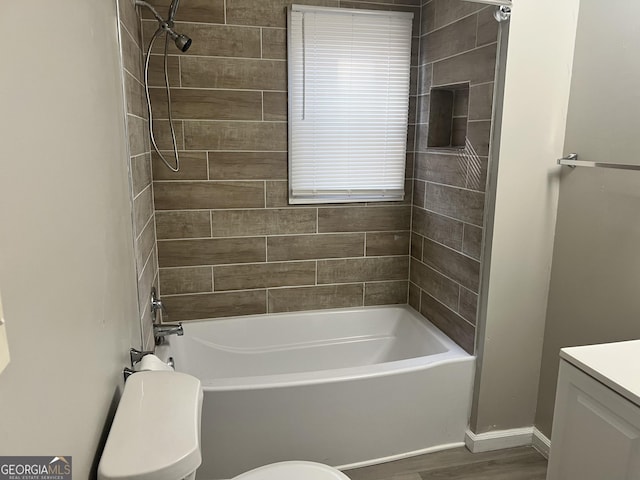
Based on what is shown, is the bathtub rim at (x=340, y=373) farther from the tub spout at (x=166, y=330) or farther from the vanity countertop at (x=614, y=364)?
the vanity countertop at (x=614, y=364)

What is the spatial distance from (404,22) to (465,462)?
2344 millimetres

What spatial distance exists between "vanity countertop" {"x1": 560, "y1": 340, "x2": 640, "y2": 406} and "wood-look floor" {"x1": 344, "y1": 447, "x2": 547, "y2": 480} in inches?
40.8

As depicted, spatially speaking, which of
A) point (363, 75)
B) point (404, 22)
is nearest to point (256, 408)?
point (363, 75)

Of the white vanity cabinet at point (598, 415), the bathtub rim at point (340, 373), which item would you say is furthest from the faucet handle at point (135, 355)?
the white vanity cabinet at point (598, 415)

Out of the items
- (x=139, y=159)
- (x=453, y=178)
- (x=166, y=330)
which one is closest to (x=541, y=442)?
(x=453, y=178)

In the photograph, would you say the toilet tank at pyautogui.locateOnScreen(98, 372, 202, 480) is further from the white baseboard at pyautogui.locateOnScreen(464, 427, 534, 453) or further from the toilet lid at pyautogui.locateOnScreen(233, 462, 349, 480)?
the white baseboard at pyautogui.locateOnScreen(464, 427, 534, 453)

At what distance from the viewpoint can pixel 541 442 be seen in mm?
2320

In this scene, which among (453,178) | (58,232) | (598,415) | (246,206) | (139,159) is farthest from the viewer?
(246,206)

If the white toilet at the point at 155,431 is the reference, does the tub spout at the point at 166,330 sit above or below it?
below

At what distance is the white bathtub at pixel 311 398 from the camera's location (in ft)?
6.69

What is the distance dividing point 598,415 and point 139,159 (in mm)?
1895

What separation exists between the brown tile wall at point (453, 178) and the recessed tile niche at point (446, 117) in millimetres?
38

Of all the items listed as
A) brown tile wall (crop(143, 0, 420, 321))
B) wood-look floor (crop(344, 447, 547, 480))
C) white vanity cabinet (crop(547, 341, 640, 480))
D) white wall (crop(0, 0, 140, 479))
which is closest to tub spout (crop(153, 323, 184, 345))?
brown tile wall (crop(143, 0, 420, 321))

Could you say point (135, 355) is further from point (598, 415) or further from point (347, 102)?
point (347, 102)
